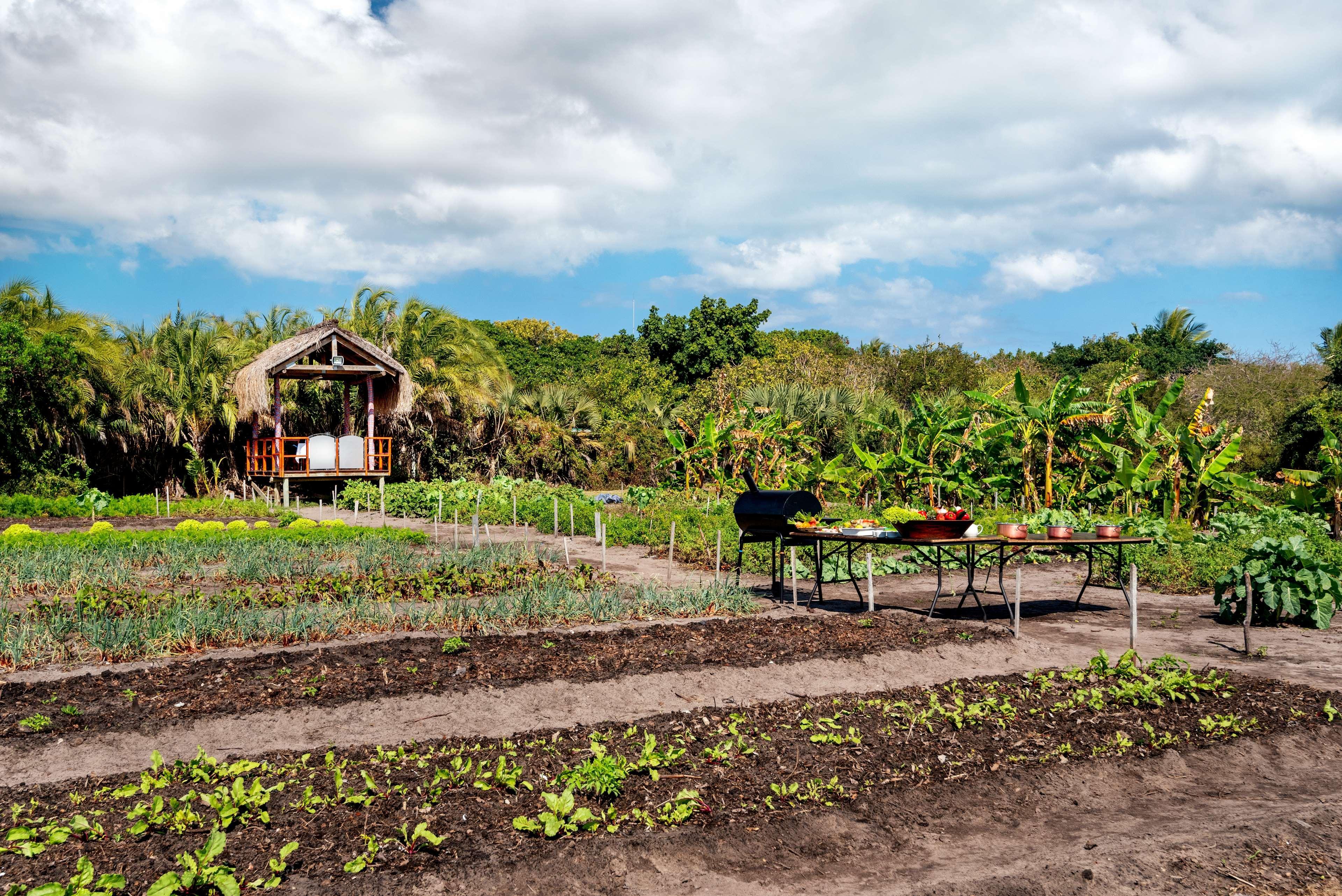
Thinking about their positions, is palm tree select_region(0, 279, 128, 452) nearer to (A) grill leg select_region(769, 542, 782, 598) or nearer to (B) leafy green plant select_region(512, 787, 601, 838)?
(A) grill leg select_region(769, 542, 782, 598)

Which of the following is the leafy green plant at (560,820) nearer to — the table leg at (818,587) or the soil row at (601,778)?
the soil row at (601,778)

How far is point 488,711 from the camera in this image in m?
6.03

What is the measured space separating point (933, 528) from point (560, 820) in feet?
16.9

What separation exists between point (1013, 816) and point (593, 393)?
31.2 meters

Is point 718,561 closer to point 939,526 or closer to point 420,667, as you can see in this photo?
point 939,526

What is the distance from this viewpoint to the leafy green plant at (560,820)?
13.9ft

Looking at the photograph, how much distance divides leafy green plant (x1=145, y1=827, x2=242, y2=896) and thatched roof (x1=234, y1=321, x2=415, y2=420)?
2234cm

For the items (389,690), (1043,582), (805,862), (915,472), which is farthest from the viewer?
(915,472)

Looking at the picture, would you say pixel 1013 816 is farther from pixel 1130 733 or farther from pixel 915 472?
pixel 915 472

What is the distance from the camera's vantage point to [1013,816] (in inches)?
191

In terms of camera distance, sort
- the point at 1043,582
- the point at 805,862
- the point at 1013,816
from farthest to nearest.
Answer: the point at 1043,582
the point at 1013,816
the point at 805,862

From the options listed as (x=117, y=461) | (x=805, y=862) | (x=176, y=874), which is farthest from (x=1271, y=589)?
(x=117, y=461)

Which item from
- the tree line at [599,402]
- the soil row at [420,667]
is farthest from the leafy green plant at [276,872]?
the tree line at [599,402]

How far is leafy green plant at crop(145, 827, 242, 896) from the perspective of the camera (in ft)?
11.8
